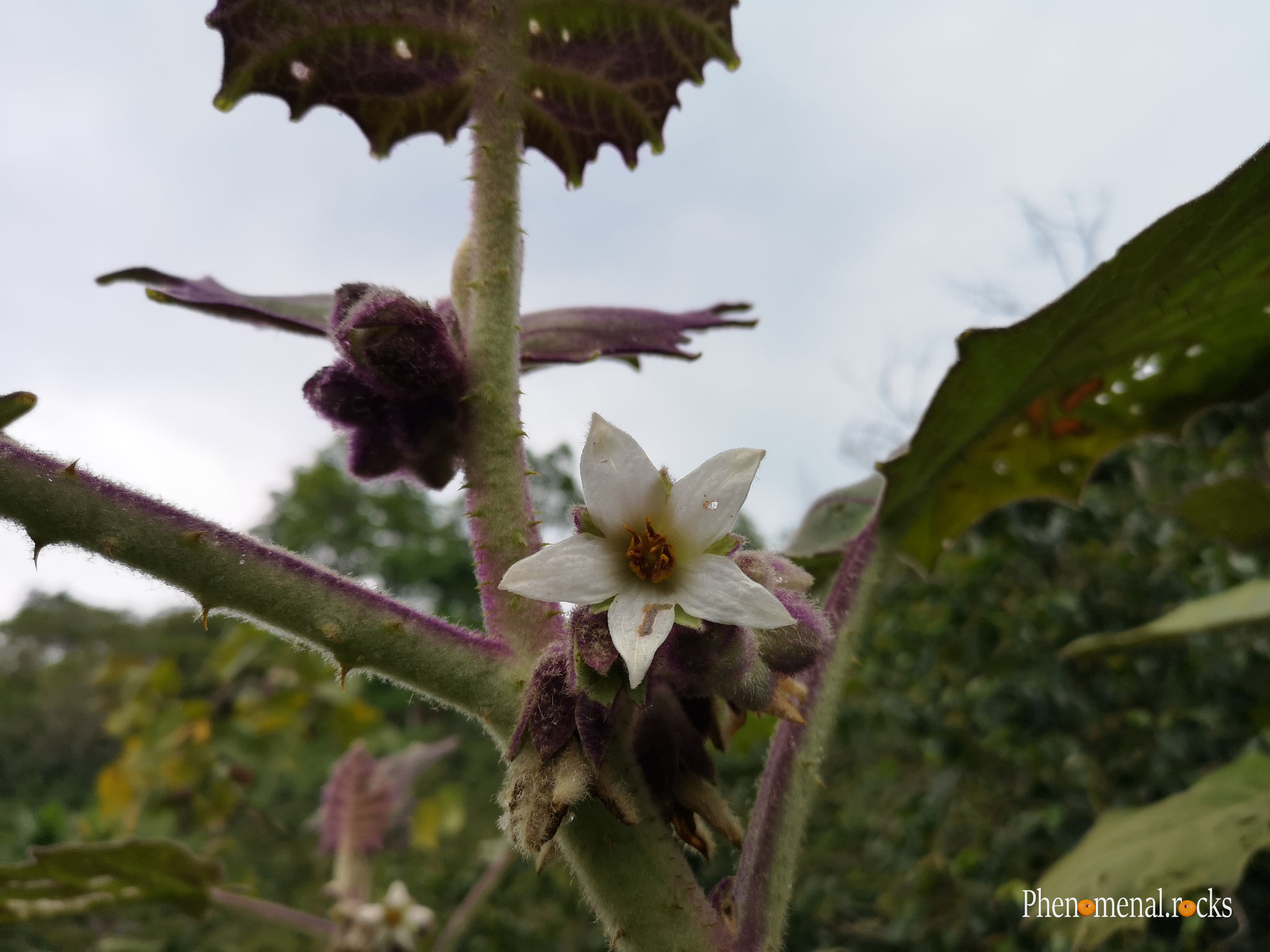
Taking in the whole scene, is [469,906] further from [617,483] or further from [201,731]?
[617,483]

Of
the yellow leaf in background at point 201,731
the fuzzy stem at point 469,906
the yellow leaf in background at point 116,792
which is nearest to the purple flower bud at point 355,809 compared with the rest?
the fuzzy stem at point 469,906

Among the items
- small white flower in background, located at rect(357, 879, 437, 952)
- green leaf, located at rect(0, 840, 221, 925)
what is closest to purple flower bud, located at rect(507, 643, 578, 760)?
green leaf, located at rect(0, 840, 221, 925)

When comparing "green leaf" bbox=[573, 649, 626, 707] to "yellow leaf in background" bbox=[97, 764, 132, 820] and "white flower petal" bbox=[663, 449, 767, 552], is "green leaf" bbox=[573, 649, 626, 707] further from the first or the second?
"yellow leaf in background" bbox=[97, 764, 132, 820]

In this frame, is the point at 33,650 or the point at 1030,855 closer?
→ the point at 1030,855

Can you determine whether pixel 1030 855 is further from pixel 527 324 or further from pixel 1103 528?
pixel 527 324

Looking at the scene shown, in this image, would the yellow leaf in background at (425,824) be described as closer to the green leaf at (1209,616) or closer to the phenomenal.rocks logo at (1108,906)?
the phenomenal.rocks logo at (1108,906)

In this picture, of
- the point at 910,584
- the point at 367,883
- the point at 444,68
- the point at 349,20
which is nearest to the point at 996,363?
the point at 444,68

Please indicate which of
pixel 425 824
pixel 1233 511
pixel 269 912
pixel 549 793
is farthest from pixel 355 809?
pixel 1233 511

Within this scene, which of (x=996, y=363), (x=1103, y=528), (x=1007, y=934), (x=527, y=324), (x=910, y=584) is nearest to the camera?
(x=996, y=363)
